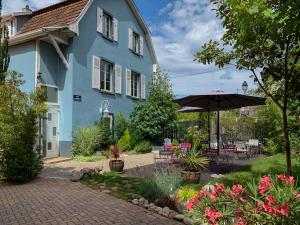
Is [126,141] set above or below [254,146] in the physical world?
above

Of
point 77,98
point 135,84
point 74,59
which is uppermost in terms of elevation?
point 74,59

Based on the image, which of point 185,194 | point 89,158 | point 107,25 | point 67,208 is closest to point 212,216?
point 185,194

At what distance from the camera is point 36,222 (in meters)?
6.00

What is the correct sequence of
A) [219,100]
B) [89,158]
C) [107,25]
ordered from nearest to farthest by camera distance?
[219,100] < [89,158] < [107,25]

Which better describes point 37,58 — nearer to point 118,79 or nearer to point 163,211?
point 118,79

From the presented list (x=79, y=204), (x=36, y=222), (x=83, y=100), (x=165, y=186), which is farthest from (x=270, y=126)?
(x=36, y=222)

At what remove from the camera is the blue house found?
15.8 m

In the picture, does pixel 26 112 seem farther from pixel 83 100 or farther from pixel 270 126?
pixel 270 126

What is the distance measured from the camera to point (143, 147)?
19.3 metres

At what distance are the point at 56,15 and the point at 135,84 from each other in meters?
7.03

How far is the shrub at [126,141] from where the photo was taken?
61.7 ft

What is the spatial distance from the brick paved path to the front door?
271 inches

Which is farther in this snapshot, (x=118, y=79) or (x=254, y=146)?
(x=118, y=79)

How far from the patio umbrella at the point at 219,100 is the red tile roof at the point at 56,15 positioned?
7.27 m
